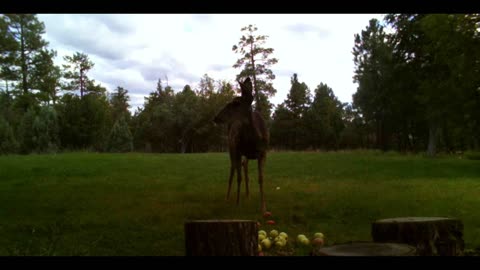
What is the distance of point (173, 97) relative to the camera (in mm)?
57688

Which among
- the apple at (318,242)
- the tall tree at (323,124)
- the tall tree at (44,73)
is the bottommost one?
the apple at (318,242)

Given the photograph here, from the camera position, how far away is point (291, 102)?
69.9 meters

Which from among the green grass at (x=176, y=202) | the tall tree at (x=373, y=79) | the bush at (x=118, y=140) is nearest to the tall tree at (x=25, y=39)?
the bush at (x=118, y=140)

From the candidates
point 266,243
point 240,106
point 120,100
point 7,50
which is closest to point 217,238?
point 266,243

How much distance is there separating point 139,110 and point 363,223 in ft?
209

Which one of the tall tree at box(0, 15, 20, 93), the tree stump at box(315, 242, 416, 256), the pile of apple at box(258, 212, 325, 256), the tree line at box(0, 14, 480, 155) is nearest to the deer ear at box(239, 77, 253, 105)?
the pile of apple at box(258, 212, 325, 256)

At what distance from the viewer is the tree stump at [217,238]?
15.7 ft

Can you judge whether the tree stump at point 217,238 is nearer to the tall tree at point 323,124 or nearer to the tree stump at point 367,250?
the tree stump at point 367,250

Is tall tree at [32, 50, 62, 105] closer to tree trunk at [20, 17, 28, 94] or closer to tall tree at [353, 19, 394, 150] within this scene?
tree trunk at [20, 17, 28, 94]

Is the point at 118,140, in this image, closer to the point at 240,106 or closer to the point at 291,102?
the point at 291,102

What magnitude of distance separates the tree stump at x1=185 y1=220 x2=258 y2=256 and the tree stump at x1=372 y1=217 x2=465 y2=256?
5.23 feet

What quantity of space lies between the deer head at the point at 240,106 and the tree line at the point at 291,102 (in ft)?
50.5

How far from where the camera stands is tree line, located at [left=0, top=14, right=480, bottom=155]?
24219mm
